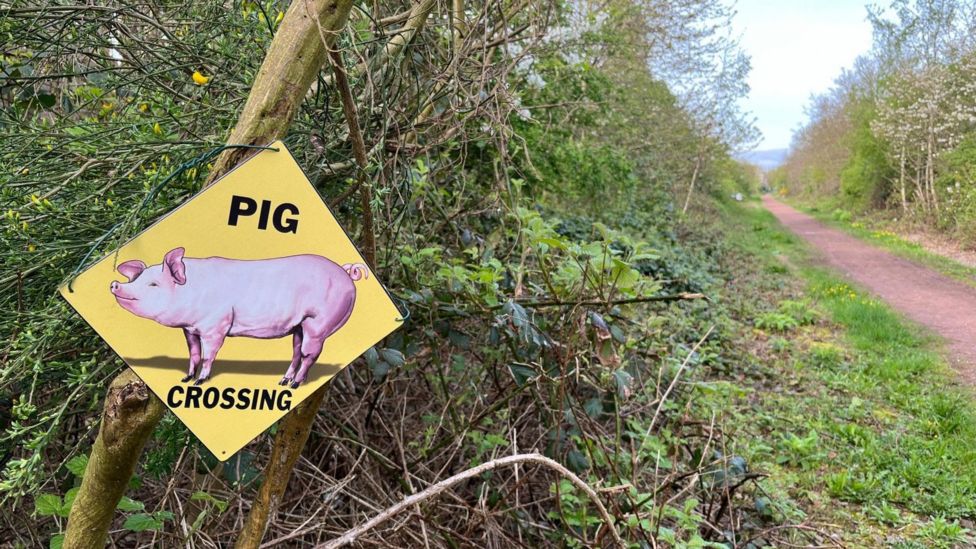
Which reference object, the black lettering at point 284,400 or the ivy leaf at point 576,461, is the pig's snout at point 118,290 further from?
the ivy leaf at point 576,461

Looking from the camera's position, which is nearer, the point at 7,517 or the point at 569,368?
the point at 7,517

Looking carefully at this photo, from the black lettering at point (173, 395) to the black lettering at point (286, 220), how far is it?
38 centimetres

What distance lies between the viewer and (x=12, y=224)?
152cm

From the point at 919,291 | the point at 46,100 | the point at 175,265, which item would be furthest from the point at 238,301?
the point at 919,291

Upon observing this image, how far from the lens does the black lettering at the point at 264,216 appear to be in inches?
51.1

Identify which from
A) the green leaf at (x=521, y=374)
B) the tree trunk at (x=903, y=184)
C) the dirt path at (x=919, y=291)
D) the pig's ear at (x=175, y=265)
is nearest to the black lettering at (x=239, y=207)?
the pig's ear at (x=175, y=265)

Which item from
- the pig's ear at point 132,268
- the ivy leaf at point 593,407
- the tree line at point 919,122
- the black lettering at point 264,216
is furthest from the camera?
the tree line at point 919,122

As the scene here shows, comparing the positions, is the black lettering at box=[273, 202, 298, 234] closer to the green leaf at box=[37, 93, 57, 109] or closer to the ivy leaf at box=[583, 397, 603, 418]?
the green leaf at box=[37, 93, 57, 109]

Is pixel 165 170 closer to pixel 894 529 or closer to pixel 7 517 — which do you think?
pixel 7 517

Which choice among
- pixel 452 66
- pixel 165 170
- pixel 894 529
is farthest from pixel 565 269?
pixel 894 529

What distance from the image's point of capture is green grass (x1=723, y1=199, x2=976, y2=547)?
12.4ft

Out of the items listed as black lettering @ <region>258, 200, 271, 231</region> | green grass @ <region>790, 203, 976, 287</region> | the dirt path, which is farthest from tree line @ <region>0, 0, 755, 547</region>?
green grass @ <region>790, 203, 976, 287</region>

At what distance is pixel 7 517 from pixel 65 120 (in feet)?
4.12

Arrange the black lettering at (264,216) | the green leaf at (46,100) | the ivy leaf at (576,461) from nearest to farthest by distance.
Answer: the black lettering at (264,216) → the green leaf at (46,100) → the ivy leaf at (576,461)
